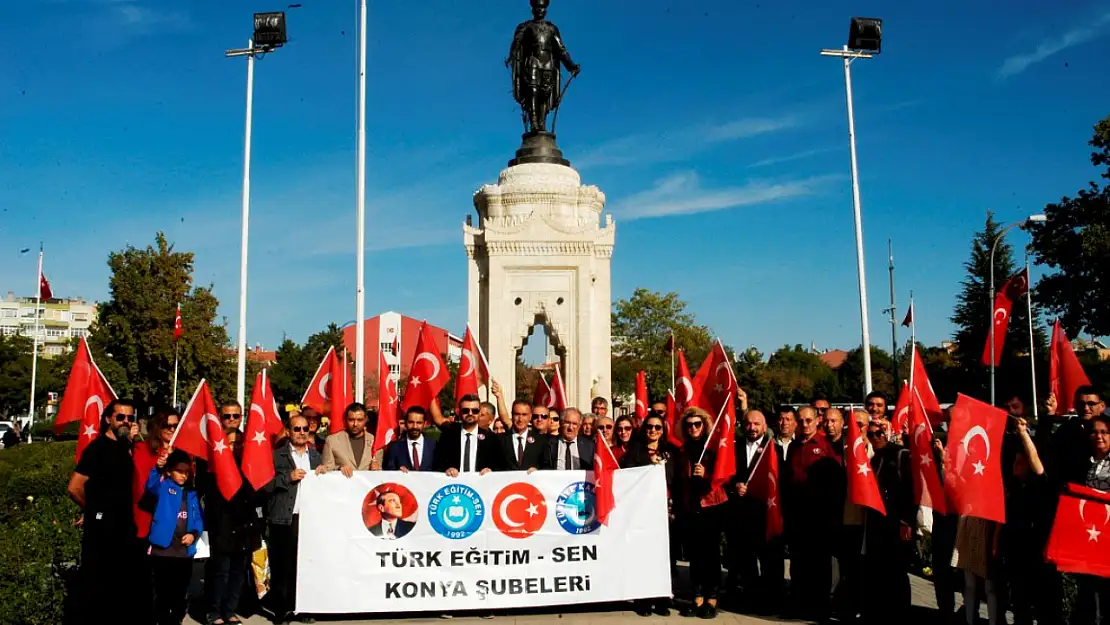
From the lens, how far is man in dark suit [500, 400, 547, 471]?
29.7ft

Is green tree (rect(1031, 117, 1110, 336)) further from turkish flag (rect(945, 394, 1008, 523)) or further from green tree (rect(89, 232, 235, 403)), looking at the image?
green tree (rect(89, 232, 235, 403))

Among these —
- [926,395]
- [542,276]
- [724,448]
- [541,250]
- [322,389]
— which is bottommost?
[724,448]

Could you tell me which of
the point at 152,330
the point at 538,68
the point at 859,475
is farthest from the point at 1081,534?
the point at 152,330

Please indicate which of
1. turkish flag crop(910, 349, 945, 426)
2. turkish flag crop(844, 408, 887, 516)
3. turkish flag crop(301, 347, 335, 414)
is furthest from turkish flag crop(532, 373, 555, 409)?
turkish flag crop(844, 408, 887, 516)

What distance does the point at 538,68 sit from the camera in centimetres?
2347

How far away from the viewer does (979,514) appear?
7.08 metres

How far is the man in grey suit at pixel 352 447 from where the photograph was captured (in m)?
8.75

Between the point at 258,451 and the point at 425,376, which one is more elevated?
the point at 425,376

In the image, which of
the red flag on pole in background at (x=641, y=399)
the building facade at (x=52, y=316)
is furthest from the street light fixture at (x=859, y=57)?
the building facade at (x=52, y=316)

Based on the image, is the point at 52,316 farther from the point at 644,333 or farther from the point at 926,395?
the point at 926,395

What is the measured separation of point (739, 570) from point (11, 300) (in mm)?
135435

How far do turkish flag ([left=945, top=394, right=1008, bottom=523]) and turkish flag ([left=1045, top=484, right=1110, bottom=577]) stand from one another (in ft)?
1.33

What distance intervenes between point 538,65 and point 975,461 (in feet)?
60.5

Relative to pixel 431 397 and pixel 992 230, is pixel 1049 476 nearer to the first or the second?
pixel 431 397
